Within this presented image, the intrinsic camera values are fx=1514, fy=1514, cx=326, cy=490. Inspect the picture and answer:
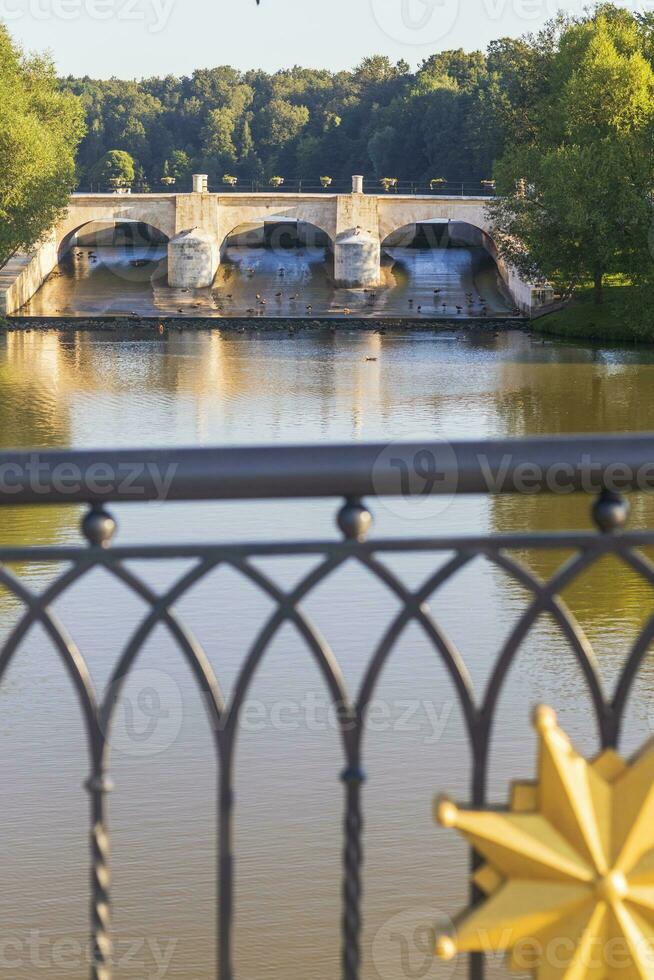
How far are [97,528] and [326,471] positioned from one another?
0.31 metres

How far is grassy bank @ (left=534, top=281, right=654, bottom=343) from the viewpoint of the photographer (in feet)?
116

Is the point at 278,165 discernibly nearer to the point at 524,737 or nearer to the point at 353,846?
the point at 524,737

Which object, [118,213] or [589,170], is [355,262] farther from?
[589,170]

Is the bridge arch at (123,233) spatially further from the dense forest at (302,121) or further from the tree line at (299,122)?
the tree line at (299,122)

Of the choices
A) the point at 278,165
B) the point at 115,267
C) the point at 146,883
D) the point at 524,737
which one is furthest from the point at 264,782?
the point at 278,165

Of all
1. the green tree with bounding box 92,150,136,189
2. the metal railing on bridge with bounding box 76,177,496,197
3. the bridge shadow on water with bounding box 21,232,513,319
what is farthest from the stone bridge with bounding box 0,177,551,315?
the green tree with bounding box 92,150,136,189

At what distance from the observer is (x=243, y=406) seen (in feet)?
87.9

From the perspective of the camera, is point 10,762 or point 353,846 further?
point 10,762

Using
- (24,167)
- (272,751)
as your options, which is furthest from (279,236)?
(272,751)

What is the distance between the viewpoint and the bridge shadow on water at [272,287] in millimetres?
45719

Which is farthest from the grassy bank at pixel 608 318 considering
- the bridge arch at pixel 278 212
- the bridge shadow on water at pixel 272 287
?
the bridge arch at pixel 278 212

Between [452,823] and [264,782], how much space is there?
26.1 feet

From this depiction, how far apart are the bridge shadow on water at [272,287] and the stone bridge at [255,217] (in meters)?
0.84

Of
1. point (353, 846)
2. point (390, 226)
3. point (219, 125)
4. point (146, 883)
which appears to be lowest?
point (146, 883)
